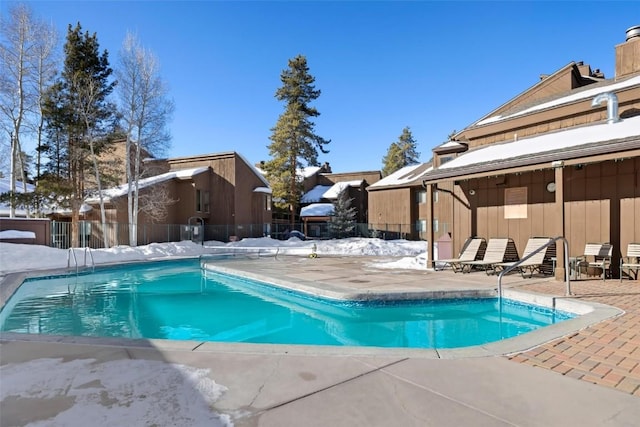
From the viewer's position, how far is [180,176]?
26.5 metres

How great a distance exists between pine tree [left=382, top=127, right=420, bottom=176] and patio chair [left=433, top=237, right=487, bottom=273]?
3831cm

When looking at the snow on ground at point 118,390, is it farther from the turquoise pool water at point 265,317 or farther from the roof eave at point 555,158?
the roof eave at point 555,158

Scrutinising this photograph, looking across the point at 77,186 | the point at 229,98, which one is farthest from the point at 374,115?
the point at 77,186

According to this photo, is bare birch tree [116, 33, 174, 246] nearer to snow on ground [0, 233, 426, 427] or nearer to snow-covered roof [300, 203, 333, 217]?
snow-covered roof [300, 203, 333, 217]

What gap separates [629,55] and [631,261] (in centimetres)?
824

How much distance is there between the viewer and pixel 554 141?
9.91 meters

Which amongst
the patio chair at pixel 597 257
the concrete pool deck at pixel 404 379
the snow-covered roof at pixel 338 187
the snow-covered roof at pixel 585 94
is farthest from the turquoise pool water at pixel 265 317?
the snow-covered roof at pixel 338 187

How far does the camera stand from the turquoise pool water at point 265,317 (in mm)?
6027

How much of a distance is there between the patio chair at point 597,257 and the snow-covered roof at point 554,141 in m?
2.45

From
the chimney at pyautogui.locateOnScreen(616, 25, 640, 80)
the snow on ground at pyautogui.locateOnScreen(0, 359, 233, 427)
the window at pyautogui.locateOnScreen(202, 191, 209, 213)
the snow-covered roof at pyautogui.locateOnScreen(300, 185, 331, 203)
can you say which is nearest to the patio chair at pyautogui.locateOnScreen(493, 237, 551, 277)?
the chimney at pyautogui.locateOnScreen(616, 25, 640, 80)

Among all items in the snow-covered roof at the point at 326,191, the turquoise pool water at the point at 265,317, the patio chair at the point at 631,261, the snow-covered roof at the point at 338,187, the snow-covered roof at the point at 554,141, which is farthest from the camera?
the snow-covered roof at the point at 326,191

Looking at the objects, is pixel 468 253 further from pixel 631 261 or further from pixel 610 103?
pixel 610 103

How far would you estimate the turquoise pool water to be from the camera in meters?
6.03

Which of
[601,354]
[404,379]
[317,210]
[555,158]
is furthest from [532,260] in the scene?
[317,210]
